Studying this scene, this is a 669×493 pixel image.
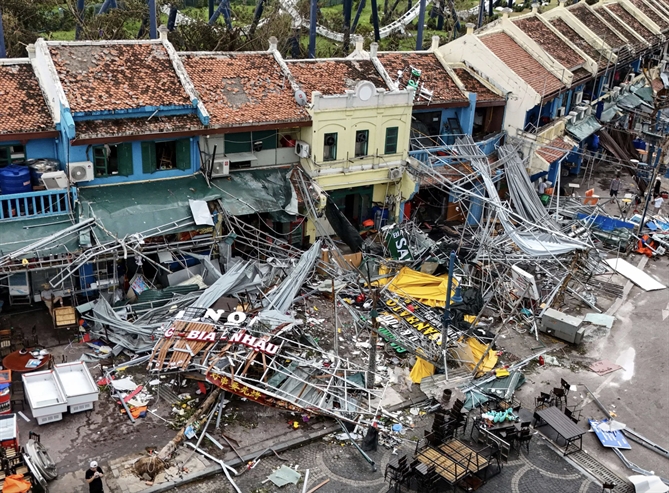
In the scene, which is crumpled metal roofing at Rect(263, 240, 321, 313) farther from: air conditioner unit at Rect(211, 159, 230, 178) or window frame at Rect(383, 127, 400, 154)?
window frame at Rect(383, 127, 400, 154)

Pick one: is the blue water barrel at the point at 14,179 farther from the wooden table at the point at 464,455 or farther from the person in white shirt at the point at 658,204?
the person in white shirt at the point at 658,204

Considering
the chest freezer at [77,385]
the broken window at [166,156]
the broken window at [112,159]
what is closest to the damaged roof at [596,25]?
the broken window at [166,156]

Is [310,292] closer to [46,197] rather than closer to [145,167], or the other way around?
[145,167]

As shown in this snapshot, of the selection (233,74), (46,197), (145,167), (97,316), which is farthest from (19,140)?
(233,74)

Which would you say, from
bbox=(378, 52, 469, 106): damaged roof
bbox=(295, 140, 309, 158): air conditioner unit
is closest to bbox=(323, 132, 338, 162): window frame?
bbox=(295, 140, 309, 158): air conditioner unit

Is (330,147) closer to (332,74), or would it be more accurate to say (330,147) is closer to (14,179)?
(332,74)

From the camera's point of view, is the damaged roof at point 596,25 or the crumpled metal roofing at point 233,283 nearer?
the crumpled metal roofing at point 233,283
